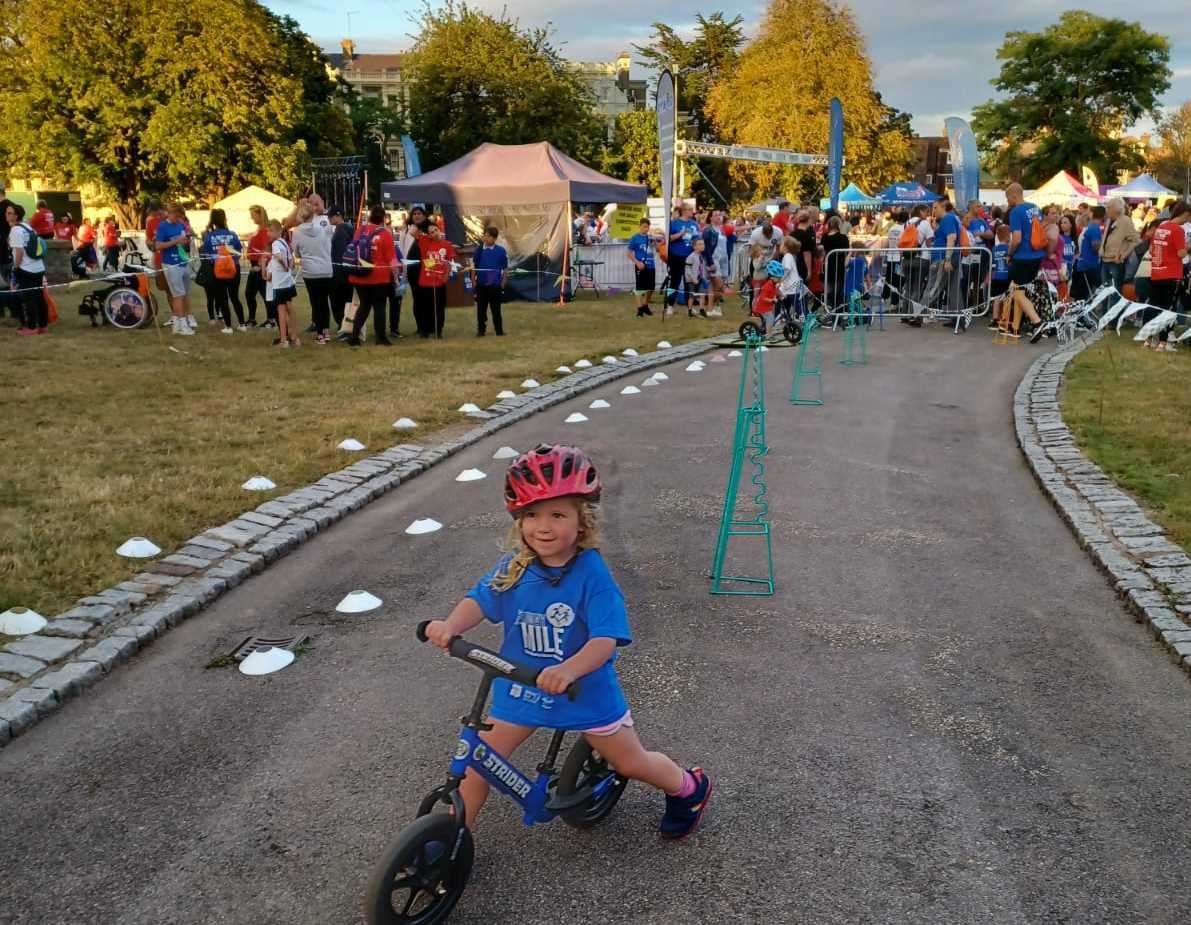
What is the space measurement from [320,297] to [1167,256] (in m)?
12.1

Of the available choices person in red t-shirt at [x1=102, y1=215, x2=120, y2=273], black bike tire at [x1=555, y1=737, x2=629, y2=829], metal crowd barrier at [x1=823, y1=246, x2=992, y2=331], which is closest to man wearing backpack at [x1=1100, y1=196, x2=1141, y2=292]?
metal crowd barrier at [x1=823, y1=246, x2=992, y2=331]

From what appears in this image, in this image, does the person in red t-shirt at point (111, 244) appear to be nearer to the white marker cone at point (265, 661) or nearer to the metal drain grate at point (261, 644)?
the metal drain grate at point (261, 644)

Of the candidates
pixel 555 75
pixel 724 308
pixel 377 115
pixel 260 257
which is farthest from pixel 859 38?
pixel 260 257

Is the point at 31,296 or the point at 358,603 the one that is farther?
the point at 31,296

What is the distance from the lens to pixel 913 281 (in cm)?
1794

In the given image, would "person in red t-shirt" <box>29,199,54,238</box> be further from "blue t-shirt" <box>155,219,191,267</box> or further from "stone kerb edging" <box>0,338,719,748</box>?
"stone kerb edging" <box>0,338,719,748</box>

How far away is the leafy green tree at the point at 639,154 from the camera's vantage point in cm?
6128

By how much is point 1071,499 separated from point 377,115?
60.4 m

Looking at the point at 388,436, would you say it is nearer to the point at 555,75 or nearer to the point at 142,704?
the point at 142,704

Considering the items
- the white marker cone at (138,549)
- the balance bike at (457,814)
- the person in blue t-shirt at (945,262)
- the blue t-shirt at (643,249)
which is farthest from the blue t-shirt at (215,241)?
the balance bike at (457,814)

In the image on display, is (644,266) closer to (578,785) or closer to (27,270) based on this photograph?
(27,270)

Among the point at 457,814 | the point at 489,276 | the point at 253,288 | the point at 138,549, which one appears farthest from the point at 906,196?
the point at 457,814

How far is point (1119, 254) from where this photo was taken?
16.7 m

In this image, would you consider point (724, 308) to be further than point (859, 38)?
No
